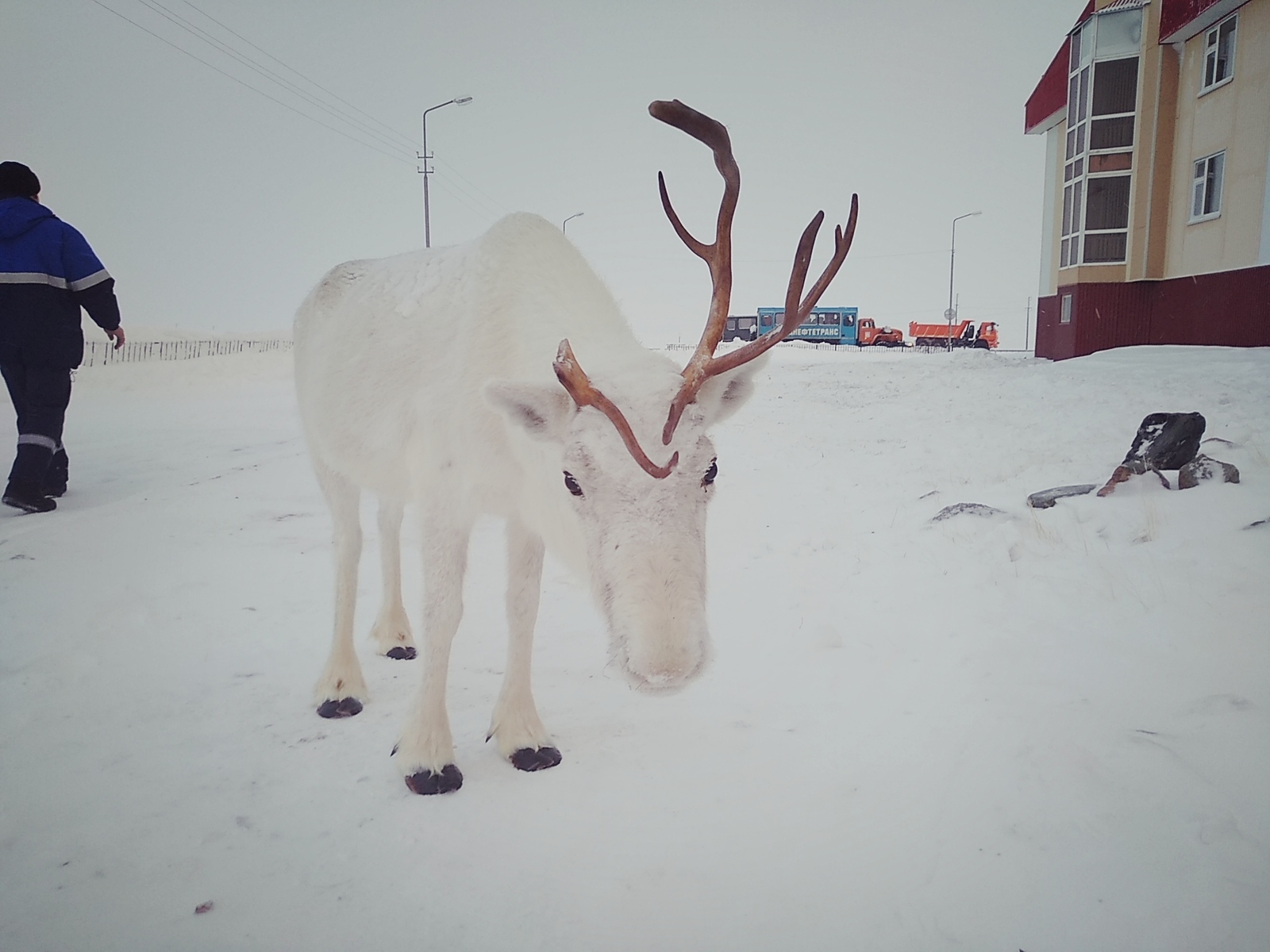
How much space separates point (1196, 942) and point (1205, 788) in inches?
19.5

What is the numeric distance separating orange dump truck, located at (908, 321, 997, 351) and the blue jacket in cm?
3738

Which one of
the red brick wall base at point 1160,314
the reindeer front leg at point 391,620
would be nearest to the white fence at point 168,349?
the reindeer front leg at point 391,620

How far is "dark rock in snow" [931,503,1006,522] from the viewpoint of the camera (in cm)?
372

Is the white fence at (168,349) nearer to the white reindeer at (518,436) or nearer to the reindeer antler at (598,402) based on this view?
the white reindeer at (518,436)

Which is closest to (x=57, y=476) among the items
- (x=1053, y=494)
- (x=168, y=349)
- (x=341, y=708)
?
(x=168, y=349)

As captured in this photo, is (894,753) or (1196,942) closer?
(1196,942)

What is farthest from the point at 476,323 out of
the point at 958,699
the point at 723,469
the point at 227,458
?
the point at 227,458

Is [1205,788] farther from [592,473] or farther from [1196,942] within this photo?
[592,473]

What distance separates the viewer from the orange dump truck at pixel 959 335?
35312mm

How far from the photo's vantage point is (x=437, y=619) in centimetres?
214

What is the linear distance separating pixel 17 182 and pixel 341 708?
2789mm

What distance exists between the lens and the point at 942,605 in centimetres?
289

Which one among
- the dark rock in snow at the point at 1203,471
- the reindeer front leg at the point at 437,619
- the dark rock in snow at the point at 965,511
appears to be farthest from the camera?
the dark rock in snow at the point at 965,511

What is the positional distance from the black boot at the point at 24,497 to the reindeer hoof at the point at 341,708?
105 inches
